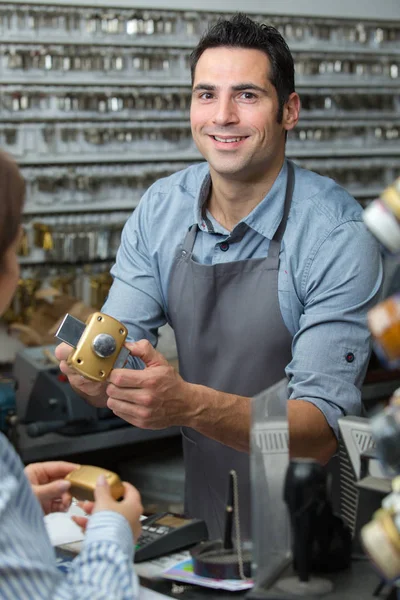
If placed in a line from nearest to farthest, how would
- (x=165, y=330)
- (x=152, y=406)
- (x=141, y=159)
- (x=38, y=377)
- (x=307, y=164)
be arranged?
(x=152, y=406)
(x=38, y=377)
(x=165, y=330)
(x=141, y=159)
(x=307, y=164)

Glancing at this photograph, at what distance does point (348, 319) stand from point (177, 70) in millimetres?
3315

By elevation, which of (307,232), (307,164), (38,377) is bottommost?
(38,377)

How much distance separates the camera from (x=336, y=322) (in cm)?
219

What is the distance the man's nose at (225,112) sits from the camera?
2.34 meters

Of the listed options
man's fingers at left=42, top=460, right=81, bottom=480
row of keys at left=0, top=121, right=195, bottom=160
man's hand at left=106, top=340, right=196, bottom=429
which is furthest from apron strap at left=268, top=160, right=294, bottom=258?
row of keys at left=0, top=121, right=195, bottom=160

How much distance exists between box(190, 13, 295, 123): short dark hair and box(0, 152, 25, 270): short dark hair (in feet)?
3.91

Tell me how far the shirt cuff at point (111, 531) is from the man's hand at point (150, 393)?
511 millimetres

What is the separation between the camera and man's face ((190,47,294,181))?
2357 millimetres

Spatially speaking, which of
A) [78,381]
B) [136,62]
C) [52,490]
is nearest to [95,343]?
[78,381]

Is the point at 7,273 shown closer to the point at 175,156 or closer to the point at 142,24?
the point at 175,156

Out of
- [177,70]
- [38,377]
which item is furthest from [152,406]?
[177,70]

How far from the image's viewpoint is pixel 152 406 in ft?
6.40

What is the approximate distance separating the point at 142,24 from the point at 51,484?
3.86 m

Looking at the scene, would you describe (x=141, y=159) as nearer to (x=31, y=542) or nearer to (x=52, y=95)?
(x=52, y=95)
